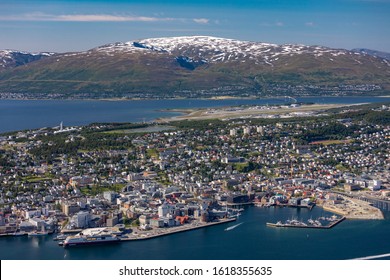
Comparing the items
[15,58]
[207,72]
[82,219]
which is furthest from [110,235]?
[15,58]

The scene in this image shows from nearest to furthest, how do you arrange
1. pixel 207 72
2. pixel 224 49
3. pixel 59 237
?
1. pixel 59 237
2. pixel 207 72
3. pixel 224 49

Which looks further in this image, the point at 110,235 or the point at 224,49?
the point at 224,49

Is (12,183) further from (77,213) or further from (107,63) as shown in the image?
(107,63)

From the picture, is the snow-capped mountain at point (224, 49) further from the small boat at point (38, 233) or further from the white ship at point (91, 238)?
the white ship at point (91, 238)

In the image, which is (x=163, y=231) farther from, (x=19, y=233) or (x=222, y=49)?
(x=222, y=49)

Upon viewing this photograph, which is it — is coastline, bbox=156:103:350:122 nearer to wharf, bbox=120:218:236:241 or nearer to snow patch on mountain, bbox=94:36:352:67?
wharf, bbox=120:218:236:241

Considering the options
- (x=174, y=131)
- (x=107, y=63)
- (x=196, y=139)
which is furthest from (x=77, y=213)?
(x=107, y=63)

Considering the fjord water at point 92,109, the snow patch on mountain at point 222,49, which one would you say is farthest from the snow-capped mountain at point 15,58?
the fjord water at point 92,109

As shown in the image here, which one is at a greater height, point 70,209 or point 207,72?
point 207,72
